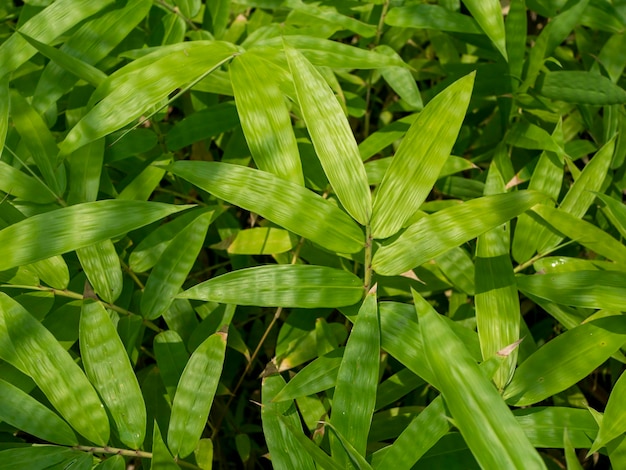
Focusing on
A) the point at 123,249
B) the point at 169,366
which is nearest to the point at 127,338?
the point at 169,366

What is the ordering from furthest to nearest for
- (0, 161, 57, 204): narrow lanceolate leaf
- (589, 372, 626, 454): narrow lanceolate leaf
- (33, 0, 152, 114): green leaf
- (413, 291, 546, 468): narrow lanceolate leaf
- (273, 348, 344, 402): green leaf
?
(33, 0, 152, 114): green leaf → (0, 161, 57, 204): narrow lanceolate leaf → (273, 348, 344, 402): green leaf → (589, 372, 626, 454): narrow lanceolate leaf → (413, 291, 546, 468): narrow lanceolate leaf

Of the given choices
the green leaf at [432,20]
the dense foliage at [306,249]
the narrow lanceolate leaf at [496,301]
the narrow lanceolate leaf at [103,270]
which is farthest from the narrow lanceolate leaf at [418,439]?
the green leaf at [432,20]

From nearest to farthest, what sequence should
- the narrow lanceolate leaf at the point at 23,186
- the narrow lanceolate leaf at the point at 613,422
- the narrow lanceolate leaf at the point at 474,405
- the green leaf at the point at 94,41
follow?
the narrow lanceolate leaf at the point at 474,405 → the narrow lanceolate leaf at the point at 613,422 → the narrow lanceolate leaf at the point at 23,186 → the green leaf at the point at 94,41

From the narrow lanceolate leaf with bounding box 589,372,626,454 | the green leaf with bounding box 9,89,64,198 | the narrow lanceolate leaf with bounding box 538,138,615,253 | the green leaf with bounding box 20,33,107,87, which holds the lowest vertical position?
the narrow lanceolate leaf with bounding box 589,372,626,454

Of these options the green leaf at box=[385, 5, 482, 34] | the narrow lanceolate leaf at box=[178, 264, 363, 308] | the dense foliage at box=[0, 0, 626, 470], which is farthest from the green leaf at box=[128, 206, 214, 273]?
the green leaf at box=[385, 5, 482, 34]

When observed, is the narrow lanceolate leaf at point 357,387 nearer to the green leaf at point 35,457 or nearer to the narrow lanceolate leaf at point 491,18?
the green leaf at point 35,457

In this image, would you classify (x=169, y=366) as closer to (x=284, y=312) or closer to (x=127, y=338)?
(x=127, y=338)

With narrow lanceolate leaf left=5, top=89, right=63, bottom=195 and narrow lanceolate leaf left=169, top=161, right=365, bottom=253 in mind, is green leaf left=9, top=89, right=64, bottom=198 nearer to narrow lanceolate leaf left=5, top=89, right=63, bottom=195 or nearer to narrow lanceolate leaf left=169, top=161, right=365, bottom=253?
narrow lanceolate leaf left=5, top=89, right=63, bottom=195
